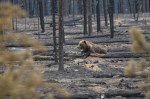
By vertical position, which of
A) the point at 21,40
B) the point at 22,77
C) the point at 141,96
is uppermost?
the point at 21,40

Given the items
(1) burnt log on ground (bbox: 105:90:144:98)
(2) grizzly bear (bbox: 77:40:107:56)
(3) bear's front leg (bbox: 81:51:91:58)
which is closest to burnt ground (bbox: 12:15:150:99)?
(1) burnt log on ground (bbox: 105:90:144:98)

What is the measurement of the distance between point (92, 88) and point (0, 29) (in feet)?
25.7

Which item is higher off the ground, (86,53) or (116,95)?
(86,53)

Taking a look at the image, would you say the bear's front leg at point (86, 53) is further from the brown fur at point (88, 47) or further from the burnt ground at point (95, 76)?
the burnt ground at point (95, 76)

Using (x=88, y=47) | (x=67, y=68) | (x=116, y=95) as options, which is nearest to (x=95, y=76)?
(x=67, y=68)

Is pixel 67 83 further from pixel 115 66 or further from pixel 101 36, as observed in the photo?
pixel 101 36

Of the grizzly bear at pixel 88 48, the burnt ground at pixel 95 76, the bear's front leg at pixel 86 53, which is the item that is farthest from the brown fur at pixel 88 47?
the burnt ground at pixel 95 76

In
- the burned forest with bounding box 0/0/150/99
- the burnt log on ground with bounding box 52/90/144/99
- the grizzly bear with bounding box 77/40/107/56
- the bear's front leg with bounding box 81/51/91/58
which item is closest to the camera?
the burned forest with bounding box 0/0/150/99

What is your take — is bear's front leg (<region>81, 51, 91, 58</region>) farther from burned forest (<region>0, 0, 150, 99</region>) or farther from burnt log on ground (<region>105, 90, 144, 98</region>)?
burnt log on ground (<region>105, 90, 144, 98</region>)

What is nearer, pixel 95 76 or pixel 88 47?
pixel 95 76

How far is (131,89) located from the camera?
14.7m

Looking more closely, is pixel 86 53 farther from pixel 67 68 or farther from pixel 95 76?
pixel 95 76

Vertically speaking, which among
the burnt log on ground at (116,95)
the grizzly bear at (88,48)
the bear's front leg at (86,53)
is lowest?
the burnt log on ground at (116,95)

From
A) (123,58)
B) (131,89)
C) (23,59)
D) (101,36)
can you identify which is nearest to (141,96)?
(131,89)
